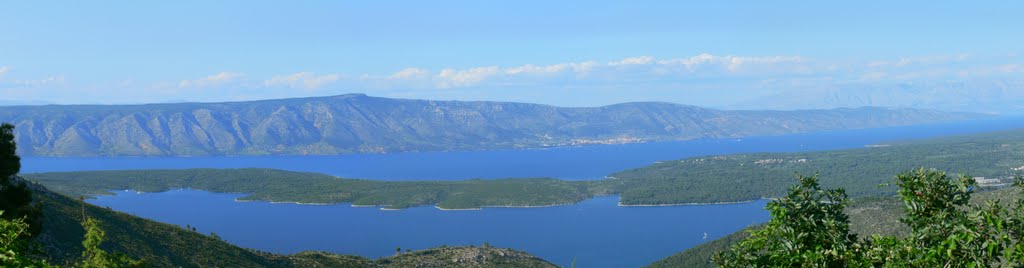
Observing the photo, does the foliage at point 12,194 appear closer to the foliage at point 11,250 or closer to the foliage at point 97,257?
the foliage at point 97,257

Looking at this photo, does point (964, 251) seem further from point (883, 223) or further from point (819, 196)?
point (883, 223)

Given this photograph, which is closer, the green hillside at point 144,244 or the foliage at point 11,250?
the foliage at point 11,250

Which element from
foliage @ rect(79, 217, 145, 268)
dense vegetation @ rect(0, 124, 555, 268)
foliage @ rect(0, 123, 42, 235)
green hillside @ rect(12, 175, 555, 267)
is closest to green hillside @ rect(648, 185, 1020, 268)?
dense vegetation @ rect(0, 124, 555, 268)

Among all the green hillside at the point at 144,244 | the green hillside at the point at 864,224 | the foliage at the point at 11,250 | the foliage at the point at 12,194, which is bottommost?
the green hillside at the point at 864,224

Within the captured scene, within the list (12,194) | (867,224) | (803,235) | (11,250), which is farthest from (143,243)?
(867,224)

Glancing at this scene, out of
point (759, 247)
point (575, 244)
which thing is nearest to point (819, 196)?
point (759, 247)

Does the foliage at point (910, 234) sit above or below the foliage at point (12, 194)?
above

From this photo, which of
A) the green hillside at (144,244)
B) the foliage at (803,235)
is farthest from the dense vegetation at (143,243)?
the foliage at (803,235)

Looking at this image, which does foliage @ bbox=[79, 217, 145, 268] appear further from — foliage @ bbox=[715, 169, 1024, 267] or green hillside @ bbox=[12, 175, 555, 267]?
green hillside @ bbox=[12, 175, 555, 267]
